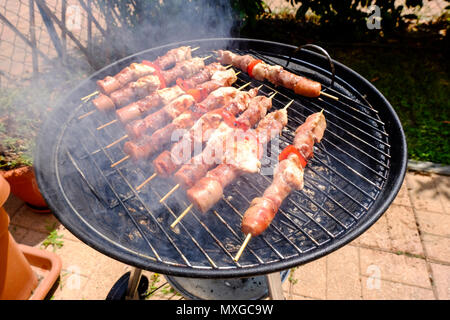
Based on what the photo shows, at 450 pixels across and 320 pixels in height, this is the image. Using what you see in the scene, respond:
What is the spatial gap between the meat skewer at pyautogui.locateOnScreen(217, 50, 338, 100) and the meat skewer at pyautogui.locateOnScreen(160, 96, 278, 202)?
0.82m

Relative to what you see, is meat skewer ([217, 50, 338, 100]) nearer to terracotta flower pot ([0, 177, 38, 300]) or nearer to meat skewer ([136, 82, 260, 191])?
meat skewer ([136, 82, 260, 191])

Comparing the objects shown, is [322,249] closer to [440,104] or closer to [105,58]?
[440,104]

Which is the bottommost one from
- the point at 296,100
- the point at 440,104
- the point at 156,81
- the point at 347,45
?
the point at 440,104

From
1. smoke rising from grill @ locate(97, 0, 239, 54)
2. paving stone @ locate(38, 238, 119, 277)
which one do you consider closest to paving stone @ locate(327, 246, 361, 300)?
paving stone @ locate(38, 238, 119, 277)

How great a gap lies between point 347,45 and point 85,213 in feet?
24.2

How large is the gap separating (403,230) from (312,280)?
5.15 feet

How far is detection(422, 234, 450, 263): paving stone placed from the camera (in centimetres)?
371

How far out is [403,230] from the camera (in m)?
4.02

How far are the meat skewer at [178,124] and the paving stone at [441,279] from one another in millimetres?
3434

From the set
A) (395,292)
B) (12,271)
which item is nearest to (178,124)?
(12,271)

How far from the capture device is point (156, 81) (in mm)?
3494

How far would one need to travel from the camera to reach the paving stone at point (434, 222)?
3.96m

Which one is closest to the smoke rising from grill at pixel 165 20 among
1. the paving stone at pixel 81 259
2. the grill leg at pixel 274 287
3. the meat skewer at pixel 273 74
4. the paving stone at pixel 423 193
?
the meat skewer at pixel 273 74
